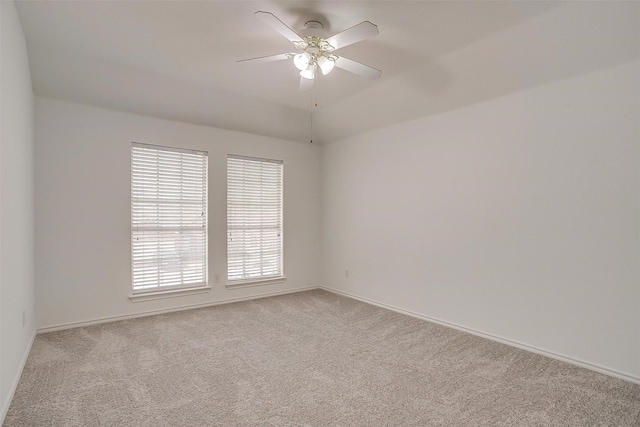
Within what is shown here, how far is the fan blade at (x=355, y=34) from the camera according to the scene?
2106 millimetres

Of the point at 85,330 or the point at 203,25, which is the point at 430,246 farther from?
the point at 85,330

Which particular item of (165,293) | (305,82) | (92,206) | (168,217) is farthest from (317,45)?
(165,293)

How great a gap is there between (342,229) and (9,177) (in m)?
3.90

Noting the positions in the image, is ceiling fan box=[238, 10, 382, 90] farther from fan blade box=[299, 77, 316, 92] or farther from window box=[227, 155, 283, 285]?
window box=[227, 155, 283, 285]

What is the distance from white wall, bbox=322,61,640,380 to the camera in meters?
2.61

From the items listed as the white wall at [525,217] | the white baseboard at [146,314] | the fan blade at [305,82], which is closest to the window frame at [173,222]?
the white baseboard at [146,314]

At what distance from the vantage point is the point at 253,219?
499 centimetres

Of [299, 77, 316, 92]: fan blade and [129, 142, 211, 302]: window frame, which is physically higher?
[299, 77, 316, 92]: fan blade

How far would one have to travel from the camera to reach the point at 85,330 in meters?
3.54

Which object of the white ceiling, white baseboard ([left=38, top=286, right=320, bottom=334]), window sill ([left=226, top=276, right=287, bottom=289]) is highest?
the white ceiling

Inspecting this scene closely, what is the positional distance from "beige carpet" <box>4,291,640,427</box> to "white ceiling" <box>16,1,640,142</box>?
248 centimetres

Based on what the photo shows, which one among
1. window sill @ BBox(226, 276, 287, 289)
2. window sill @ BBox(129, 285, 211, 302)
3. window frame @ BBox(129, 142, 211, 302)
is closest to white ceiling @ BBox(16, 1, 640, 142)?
window frame @ BBox(129, 142, 211, 302)

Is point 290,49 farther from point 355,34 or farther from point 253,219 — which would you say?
point 253,219

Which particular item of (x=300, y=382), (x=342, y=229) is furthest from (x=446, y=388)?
(x=342, y=229)
